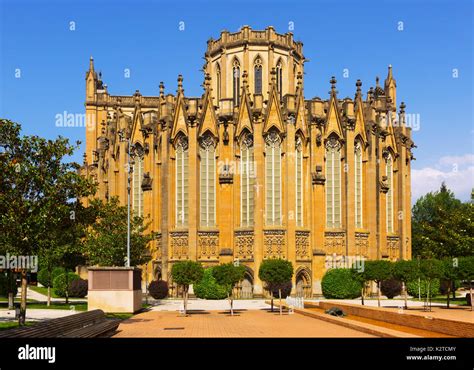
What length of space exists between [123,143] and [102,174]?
856 cm

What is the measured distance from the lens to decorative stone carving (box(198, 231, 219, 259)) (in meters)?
58.1

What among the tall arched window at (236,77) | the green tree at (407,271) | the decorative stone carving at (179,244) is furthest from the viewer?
the tall arched window at (236,77)

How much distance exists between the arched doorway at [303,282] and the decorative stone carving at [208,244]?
290 inches

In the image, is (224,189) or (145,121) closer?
(224,189)

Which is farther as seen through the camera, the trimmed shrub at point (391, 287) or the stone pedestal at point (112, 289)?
the trimmed shrub at point (391, 287)

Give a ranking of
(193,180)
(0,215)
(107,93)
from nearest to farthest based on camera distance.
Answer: (0,215) < (193,180) < (107,93)

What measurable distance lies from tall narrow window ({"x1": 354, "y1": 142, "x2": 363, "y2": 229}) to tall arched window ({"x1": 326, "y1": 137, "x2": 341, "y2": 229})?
1.98 meters

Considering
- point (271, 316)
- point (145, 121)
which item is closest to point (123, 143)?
point (145, 121)

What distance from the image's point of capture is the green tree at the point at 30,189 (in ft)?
93.0

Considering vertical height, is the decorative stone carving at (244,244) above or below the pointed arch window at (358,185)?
below

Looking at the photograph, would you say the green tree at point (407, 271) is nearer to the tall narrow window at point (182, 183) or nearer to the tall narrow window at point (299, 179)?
the tall narrow window at point (299, 179)

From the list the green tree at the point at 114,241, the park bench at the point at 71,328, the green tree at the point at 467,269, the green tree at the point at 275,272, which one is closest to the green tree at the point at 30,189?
the park bench at the point at 71,328

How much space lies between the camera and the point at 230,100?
60.1m
